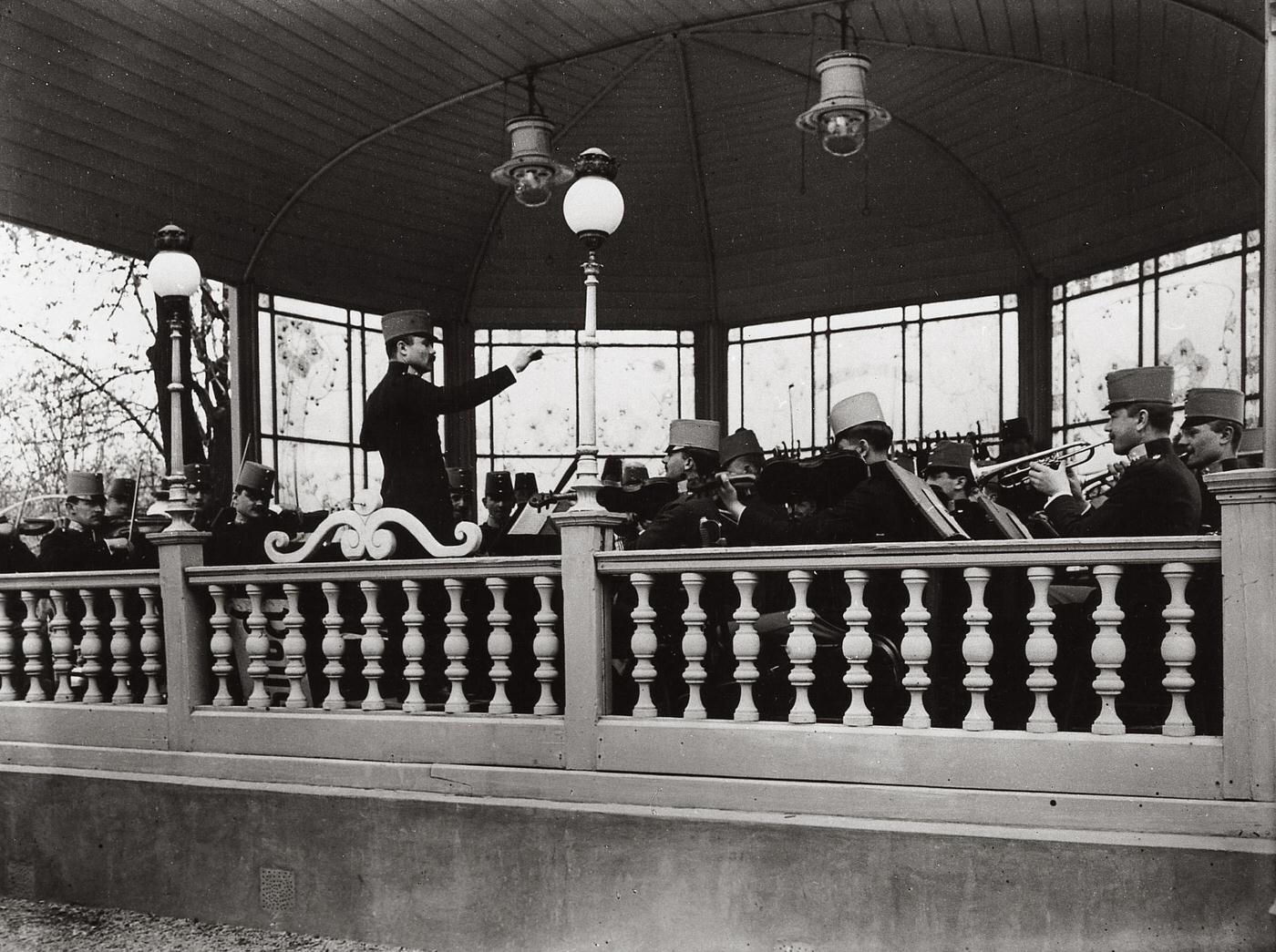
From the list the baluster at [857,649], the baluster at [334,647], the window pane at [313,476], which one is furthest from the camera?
the window pane at [313,476]

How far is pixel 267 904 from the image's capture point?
18.9 ft

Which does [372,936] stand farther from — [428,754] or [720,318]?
[720,318]

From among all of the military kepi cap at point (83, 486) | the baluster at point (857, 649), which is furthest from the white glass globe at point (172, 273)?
the baluster at point (857, 649)

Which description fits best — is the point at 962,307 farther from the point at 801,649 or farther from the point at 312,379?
the point at 801,649

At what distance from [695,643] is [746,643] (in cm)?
22

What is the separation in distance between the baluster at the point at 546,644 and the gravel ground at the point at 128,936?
1212 millimetres

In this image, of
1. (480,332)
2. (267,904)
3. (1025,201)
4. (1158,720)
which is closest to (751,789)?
(1158,720)

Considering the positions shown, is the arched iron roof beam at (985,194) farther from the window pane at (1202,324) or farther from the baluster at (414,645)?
the baluster at (414,645)

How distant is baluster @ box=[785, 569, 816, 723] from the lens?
491cm

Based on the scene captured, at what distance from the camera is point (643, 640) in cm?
513

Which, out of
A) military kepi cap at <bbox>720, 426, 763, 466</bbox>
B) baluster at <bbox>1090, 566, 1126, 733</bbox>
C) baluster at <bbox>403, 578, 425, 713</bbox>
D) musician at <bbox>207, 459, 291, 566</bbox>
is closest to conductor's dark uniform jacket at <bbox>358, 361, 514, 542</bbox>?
baluster at <bbox>403, 578, 425, 713</bbox>

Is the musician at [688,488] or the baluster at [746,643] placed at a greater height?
the musician at [688,488]

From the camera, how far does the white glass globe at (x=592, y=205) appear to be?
545 cm

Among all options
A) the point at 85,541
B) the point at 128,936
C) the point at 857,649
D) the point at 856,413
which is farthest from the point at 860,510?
the point at 85,541
